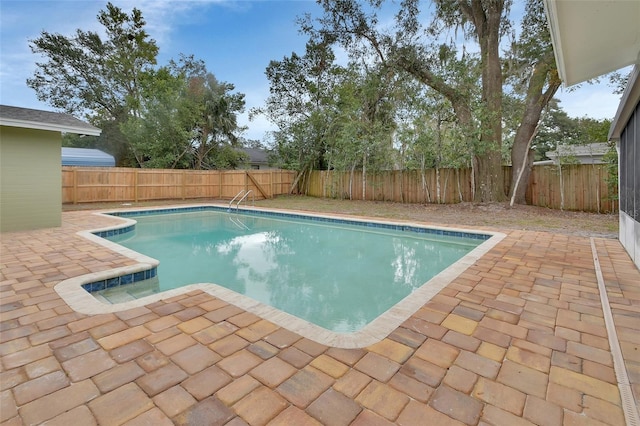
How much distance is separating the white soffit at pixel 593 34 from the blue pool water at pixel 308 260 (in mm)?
2753

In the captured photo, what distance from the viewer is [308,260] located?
533 cm

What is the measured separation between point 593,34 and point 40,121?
758cm

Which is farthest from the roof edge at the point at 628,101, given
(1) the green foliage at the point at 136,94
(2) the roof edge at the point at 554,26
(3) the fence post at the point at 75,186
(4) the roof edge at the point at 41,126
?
(1) the green foliage at the point at 136,94

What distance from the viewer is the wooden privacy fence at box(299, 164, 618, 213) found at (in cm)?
873

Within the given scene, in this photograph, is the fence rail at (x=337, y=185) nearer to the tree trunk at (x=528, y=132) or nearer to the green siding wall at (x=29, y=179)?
the tree trunk at (x=528, y=132)

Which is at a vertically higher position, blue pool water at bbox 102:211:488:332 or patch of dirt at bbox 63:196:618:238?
patch of dirt at bbox 63:196:618:238

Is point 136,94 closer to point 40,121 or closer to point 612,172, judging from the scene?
point 40,121

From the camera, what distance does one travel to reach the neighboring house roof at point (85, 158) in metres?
14.9

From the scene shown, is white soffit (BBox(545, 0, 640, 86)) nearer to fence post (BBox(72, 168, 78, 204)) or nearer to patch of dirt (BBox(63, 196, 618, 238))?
patch of dirt (BBox(63, 196, 618, 238))

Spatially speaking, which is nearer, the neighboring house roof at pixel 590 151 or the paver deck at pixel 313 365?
the paver deck at pixel 313 365

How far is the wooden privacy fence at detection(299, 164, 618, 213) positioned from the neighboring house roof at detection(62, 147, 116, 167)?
9.96 meters

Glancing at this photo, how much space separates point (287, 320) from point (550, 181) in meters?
10.2

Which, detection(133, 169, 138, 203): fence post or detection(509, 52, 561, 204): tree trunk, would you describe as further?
detection(133, 169, 138, 203): fence post

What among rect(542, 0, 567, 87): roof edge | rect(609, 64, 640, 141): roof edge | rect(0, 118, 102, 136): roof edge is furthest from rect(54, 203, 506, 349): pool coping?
rect(0, 118, 102, 136): roof edge
